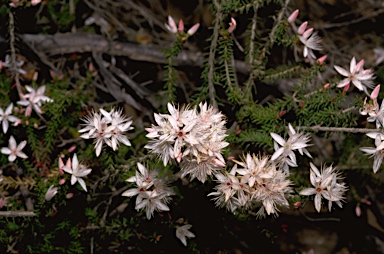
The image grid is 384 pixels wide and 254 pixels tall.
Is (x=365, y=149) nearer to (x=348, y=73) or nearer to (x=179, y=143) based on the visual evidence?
(x=348, y=73)

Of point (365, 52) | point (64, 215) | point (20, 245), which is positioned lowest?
point (20, 245)

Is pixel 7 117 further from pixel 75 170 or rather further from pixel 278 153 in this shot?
pixel 278 153

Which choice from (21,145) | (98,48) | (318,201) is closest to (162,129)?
(318,201)

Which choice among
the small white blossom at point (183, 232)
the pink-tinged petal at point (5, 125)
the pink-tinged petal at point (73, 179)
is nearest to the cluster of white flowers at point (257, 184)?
the small white blossom at point (183, 232)

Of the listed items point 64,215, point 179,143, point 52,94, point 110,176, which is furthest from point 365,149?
point 52,94

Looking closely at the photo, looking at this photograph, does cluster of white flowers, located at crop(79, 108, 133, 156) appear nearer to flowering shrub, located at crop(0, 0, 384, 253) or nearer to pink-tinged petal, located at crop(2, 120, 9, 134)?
flowering shrub, located at crop(0, 0, 384, 253)

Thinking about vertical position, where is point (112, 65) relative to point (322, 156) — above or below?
above

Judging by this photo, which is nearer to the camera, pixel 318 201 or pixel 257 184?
pixel 257 184

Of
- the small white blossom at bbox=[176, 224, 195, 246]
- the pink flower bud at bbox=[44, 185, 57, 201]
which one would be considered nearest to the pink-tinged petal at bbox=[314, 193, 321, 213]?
the small white blossom at bbox=[176, 224, 195, 246]
